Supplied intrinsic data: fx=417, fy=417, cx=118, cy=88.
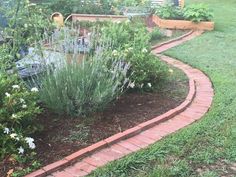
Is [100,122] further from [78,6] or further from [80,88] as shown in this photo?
[78,6]

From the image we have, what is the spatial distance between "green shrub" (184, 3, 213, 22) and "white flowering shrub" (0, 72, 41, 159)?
6.88m

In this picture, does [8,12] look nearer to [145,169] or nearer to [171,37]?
[145,169]

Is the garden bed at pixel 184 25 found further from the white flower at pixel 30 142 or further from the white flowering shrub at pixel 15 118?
the white flower at pixel 30 142

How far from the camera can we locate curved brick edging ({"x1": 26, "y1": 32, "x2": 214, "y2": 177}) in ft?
10.9

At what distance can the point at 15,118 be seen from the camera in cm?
342

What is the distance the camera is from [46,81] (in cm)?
419

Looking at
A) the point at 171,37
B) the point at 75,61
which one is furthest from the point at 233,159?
the point at 171,37

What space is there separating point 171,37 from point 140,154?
576 centimetres

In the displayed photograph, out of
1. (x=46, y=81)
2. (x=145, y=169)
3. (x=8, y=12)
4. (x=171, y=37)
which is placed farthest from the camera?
(x=171, y=37)

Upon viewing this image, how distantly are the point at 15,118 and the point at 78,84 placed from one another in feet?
2.94

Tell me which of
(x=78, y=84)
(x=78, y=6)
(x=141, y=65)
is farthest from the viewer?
(x=78, y=6)

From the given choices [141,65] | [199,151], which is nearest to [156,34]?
[141,65]

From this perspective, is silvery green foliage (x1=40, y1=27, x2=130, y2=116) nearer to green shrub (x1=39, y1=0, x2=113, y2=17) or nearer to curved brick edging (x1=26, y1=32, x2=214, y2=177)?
curved brick edging (x1=26, y1=32, x2=214, y2=177)

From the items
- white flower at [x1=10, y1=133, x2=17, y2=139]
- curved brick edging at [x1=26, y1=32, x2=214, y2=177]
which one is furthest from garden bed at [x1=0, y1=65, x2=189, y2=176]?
white flower at [x1=10, y1=133, x2=17, y2=139]
